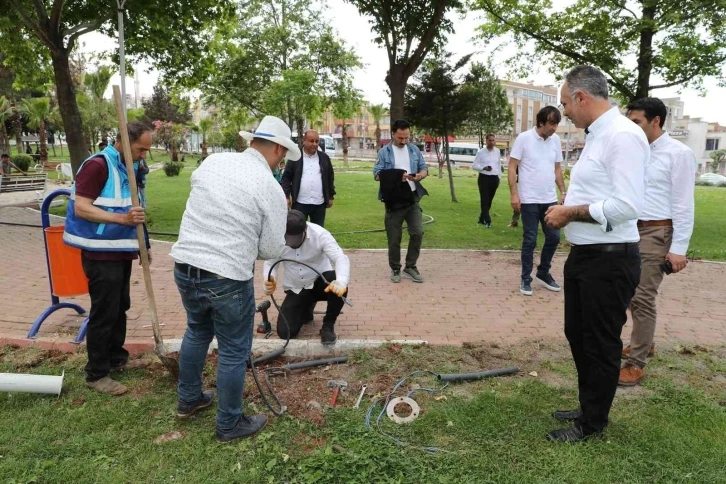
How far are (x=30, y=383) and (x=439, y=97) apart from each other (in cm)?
1271

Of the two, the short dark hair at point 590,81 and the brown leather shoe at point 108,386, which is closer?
Result: the short dark hair at point 590,81

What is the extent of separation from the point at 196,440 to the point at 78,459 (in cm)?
60

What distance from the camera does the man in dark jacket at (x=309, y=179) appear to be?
6113mm

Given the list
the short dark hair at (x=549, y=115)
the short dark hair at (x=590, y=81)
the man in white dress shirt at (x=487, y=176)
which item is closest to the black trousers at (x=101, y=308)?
the short dark hair at (x=590, y=81)

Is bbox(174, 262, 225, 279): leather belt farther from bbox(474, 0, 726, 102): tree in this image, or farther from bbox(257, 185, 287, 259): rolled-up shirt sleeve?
bbox(474, 0, 726, 102): tree

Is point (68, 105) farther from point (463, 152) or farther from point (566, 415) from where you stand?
point (463, 152)

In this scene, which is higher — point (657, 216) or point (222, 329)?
point (657, 216)

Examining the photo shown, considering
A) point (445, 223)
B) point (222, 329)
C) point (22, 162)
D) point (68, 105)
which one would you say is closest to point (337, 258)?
point (222, 329)

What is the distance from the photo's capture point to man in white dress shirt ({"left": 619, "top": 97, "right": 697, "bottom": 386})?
335 cm

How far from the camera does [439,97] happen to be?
14.1m

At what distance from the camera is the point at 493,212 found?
12.1 m

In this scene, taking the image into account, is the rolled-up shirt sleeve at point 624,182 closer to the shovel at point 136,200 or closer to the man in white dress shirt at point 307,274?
the man in white dress shirt at point 307,274

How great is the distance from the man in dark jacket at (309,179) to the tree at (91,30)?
6.12 m

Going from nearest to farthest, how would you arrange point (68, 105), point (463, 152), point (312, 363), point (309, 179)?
point (312, 363), point (309, 179), point (68, 105), point (463, 152)
